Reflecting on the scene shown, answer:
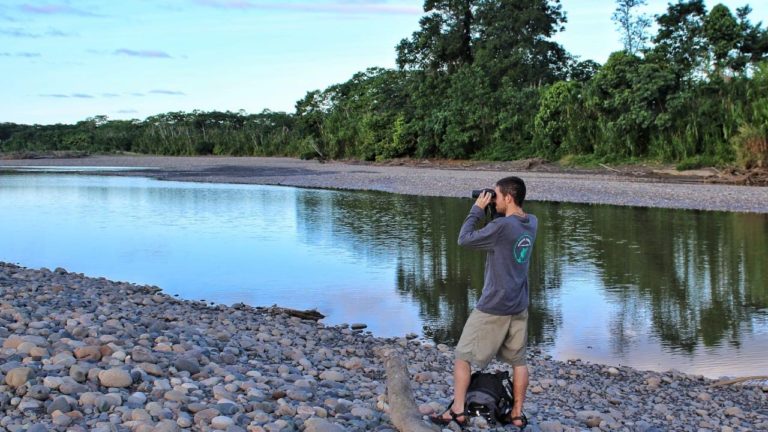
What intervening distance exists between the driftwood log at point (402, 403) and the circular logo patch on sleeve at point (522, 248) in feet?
3.34

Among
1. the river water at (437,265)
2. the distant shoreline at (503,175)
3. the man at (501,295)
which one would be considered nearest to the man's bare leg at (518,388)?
the man at (501,295)


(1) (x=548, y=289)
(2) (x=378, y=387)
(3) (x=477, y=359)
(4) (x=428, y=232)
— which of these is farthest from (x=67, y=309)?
(4) (x=428, y=232)

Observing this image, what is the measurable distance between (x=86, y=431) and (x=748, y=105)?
31.2 metres

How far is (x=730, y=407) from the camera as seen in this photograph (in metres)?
6.36

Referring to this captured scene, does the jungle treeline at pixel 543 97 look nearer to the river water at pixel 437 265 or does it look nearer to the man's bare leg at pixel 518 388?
the river water at pixel 437 265

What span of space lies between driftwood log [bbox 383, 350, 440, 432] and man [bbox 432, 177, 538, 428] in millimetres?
320

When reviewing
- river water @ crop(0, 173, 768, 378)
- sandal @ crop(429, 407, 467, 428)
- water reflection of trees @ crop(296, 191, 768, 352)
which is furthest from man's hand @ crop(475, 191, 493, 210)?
water reflection of trees @ crop(296, 191, 768, 352)

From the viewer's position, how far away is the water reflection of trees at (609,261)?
1014 cm

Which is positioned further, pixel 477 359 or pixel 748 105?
pixel 748 105

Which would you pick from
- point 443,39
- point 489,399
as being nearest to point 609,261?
point 489,399

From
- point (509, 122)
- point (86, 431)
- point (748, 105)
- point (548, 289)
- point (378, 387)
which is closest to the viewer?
point (86, 431)

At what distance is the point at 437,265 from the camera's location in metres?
14.4

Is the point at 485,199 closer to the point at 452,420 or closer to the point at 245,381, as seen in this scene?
the point at 452,420

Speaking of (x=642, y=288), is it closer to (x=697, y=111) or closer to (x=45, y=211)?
(x=45, y=211)
